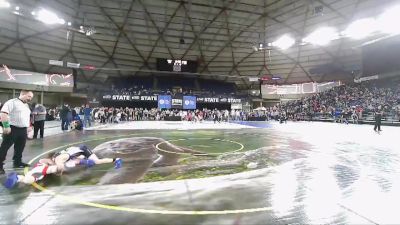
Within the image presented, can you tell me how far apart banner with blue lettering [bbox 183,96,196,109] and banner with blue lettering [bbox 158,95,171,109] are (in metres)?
2.43

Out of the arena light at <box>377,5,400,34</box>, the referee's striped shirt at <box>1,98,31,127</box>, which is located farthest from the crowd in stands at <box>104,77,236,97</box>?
the referee's striped shirt at <box>1,98,31,127</box>

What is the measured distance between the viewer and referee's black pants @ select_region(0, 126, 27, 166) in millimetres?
5684

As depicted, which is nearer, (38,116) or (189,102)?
(38,116)

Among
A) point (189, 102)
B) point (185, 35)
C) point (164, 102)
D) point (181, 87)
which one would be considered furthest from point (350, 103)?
point (181, 87)

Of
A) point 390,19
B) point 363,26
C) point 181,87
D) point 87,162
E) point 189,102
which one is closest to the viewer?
point 87,162

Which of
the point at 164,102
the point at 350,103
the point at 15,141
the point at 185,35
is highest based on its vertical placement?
the point at 185,35

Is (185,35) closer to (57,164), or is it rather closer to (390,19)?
(390,19)

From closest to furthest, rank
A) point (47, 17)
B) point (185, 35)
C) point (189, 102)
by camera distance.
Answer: point (47, 17) < point (185, 35) < point (189, 102)

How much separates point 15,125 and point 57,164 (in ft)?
4.85

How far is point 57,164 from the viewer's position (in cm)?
542

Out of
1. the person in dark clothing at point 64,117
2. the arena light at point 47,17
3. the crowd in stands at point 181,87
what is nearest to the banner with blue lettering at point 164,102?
the crowd in stands at point 181,87

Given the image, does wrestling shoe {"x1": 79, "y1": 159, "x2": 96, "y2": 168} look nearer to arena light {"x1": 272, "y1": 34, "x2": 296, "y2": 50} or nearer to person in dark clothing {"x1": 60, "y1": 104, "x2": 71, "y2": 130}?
person in dark clothing {"x1": 60, "y1": 104, "x2": 71, "y2": 130}

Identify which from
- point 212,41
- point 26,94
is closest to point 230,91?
point 212,41

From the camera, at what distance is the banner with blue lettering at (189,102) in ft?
126
